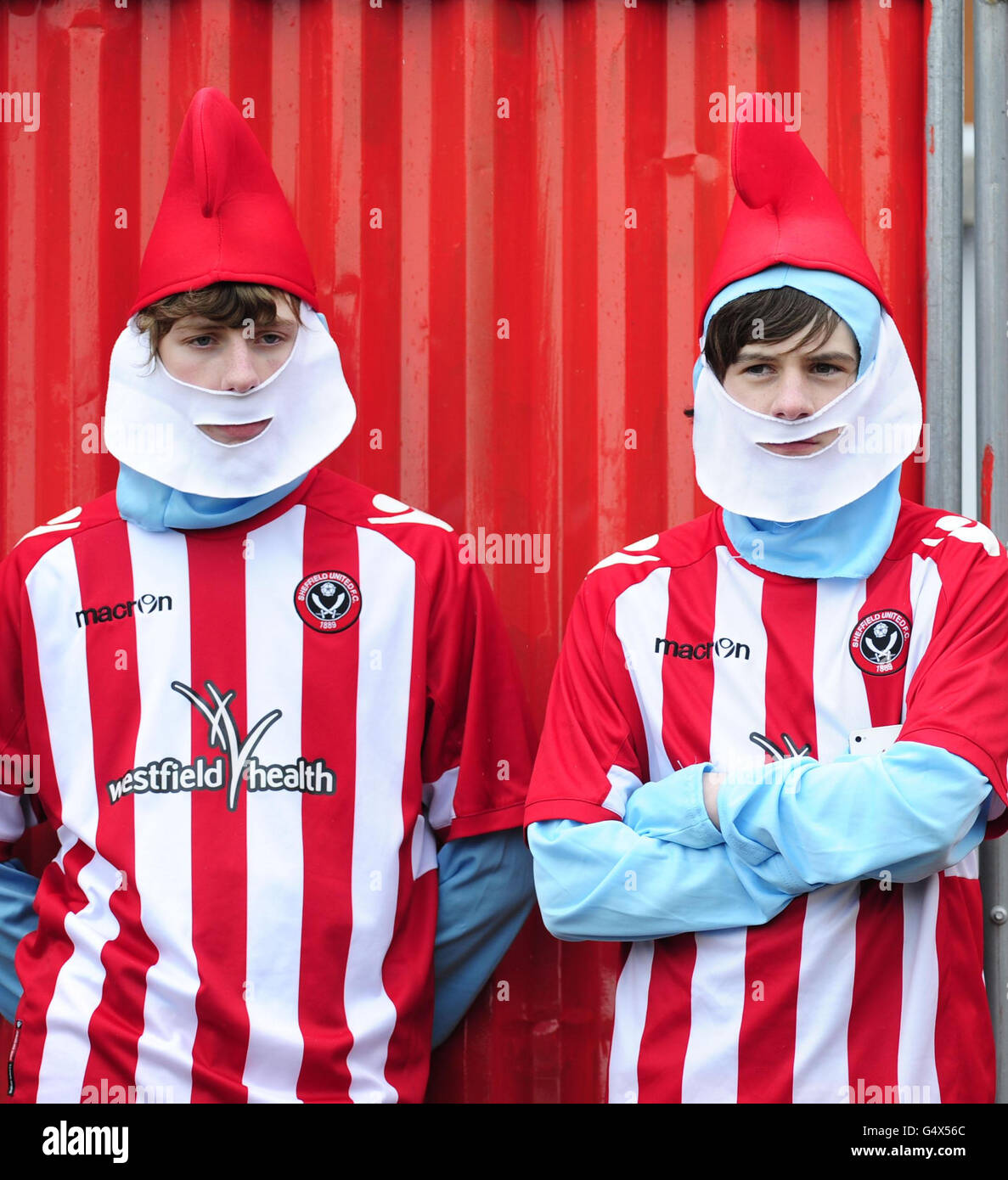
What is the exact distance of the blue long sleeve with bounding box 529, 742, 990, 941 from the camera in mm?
2703

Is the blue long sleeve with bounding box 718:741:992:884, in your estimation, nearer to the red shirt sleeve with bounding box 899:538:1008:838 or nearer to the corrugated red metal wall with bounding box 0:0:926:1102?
the red shirt sleeve with bounding box 899:538:1008:838

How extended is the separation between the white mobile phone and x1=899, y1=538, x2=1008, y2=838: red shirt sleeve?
0.20 feet

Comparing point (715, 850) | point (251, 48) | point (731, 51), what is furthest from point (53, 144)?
point (715, 850)

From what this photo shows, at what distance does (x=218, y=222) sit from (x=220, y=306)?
0.66 feet

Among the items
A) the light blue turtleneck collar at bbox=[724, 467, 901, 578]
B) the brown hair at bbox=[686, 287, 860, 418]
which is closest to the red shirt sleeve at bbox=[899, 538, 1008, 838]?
the light blue turtleneck collar at bbox=[724, 467, 901, 578]

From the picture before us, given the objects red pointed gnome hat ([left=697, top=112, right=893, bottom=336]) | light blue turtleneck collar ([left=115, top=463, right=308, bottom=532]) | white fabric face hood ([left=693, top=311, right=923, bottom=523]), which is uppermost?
red pointed gnome hat ([left=697, top=112, right=893, bottom=336])

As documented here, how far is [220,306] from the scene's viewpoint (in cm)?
310

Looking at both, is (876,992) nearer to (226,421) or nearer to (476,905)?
(476,905)

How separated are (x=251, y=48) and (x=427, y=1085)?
2.50 metres

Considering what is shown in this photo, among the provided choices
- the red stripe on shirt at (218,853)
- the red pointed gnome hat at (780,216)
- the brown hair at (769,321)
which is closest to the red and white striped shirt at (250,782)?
the red stripe on shirt at (218,853)

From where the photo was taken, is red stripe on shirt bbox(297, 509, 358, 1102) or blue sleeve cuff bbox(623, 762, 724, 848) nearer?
blue sleeve cuff bbox(623, 762, 724, 848)

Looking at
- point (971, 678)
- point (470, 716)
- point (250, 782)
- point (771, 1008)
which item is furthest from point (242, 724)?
point (971, 678)

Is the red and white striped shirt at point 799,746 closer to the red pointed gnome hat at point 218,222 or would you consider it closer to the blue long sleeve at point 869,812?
the blue long sleeve at point 869,812

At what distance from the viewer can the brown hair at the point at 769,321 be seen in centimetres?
298
